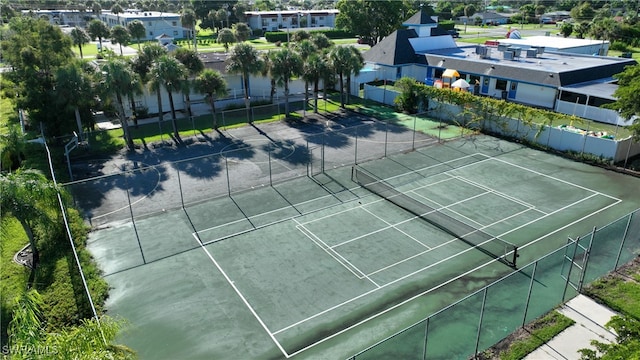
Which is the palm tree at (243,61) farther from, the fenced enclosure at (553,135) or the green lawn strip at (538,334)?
the green lawn strip at (538,334)

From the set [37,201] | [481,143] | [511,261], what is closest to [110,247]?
[37,201]

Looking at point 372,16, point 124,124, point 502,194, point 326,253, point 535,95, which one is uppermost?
point 372,16

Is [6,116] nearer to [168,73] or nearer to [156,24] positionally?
[168,73]

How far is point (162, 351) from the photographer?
15.2 metres

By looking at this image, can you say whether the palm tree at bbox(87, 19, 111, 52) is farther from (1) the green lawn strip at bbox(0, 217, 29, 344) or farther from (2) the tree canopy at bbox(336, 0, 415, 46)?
(1) the green lawn strip at bbox(0, 217, 29, 344)

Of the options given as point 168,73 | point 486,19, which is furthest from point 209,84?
point 486,19

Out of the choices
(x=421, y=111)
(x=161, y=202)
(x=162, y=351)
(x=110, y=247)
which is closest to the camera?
(x=162, y=351)

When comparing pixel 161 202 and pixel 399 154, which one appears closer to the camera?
pixel 161 202

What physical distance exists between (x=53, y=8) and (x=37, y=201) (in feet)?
526

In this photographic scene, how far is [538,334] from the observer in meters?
15.2

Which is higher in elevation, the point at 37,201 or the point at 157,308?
the point at 37,201

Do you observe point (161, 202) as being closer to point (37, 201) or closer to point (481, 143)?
point (37, 201)

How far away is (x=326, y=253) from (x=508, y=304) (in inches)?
305

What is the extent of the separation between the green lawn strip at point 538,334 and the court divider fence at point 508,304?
0.38 m
